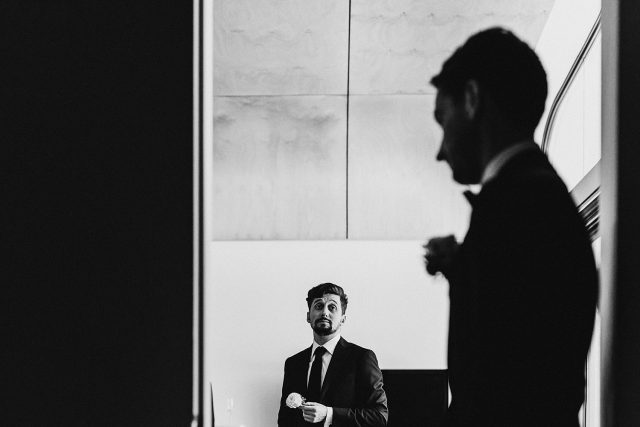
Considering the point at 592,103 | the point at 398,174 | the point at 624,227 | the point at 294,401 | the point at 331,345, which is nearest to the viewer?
the point at 624,227

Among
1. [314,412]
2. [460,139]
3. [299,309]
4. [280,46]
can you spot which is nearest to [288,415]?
[314,412]

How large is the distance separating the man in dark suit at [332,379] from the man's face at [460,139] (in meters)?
4.11

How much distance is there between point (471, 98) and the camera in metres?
1.43

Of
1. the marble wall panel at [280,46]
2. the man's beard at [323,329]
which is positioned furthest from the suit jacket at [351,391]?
the marble wall panel at [280,46]

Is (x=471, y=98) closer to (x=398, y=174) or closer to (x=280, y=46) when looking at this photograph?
(x=280, y=46)

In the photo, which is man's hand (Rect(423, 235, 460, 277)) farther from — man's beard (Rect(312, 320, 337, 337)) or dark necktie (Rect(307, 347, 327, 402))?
man's beard (Rect(312, 320, 337, 337))

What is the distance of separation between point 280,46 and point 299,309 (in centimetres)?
256
